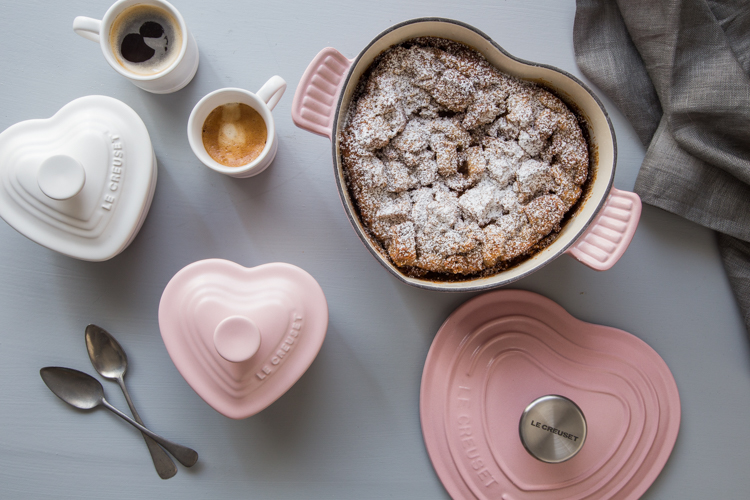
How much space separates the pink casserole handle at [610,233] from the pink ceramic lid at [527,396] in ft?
0.92

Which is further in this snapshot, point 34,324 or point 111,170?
point 34,324

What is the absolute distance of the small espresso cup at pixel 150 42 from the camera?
1.11 metres

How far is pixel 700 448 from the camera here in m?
1.33

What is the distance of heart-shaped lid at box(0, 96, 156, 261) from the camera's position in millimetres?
1074

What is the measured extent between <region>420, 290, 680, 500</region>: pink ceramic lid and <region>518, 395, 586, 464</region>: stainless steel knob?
0.28 feet

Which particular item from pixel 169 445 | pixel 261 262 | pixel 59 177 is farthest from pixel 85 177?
pixel 169 445

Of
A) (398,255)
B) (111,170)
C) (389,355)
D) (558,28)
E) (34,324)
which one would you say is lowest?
(389,355)

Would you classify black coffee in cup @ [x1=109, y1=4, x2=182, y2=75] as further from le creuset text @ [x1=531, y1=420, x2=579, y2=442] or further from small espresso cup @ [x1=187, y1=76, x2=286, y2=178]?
le creuset text @ [x1=531, y1=420, x2=579, y2=442]

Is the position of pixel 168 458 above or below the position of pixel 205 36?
below

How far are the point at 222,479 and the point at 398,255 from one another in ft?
2.81

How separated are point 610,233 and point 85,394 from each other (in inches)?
57.1

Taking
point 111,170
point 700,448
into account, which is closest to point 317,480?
point 111,170

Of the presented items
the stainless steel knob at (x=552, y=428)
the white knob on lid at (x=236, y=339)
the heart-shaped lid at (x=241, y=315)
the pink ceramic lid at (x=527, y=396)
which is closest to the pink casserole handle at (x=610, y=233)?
the pink ceramic lid at (x=527, y=396)

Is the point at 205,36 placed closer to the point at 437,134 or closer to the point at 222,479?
the point at 437,134
